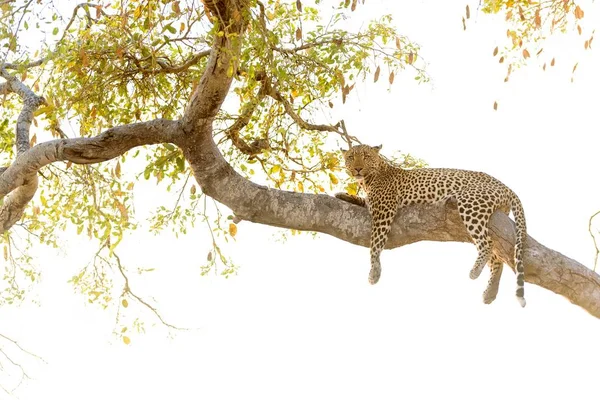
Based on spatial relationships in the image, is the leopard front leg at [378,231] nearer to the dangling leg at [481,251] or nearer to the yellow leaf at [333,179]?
the dangling leg at [481,251]

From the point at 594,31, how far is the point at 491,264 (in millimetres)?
2134

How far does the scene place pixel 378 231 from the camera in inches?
274

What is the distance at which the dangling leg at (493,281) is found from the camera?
7199 millimetres

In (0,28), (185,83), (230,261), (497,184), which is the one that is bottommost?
(497,184)

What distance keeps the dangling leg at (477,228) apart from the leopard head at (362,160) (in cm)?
103

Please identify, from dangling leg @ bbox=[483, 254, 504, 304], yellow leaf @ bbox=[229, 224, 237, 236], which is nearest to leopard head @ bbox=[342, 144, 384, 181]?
yellow leaf @ bbox=[229, 224, 237, 236]

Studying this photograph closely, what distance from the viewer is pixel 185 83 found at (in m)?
8.70

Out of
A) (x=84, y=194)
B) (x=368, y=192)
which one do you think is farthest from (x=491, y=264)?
(x=84, y=194)

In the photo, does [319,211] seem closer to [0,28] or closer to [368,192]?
[368,192]

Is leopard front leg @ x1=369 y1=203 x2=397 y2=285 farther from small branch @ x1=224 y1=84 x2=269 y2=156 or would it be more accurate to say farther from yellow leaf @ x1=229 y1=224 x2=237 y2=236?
small branch @ x1=224 y1=84 x2=269 y2=156

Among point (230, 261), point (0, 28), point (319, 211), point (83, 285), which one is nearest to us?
point (0, 28)

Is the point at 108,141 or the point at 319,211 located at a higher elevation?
the point at 108,141

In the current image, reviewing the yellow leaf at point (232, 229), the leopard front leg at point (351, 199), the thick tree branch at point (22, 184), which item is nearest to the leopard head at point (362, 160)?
the leopard front leg at point (351, 199)

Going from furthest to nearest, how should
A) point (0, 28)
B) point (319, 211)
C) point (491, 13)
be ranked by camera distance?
1. point (491, 13)
2. point (319, 211)
3. point (0, 28)
